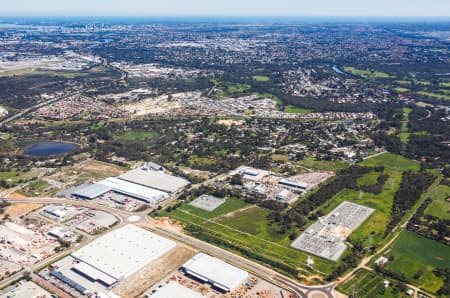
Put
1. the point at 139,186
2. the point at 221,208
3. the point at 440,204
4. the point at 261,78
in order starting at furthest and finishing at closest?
the point at 261,78 < the point at 139,186 < the point at 440,204 < the point at 221,208

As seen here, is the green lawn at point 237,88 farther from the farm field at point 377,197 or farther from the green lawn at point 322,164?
the farm field at point 377,197

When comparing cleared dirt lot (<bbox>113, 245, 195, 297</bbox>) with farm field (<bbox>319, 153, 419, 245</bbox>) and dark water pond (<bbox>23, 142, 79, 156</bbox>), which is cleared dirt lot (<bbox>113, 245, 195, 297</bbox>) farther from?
dark water pond (<bbox>23, 142, 79, 156</bbox>)

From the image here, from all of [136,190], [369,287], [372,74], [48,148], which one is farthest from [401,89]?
[369,287]

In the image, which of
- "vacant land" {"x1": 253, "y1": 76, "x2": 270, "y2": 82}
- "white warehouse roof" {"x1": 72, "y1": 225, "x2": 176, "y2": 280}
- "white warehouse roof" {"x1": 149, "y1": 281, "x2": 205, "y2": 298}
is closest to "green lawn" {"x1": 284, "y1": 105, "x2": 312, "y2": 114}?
"vacant land" {"x1": 253, "y1": 76, "x2": 270, "y2": 82}

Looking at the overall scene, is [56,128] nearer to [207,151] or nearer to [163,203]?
[207,151]

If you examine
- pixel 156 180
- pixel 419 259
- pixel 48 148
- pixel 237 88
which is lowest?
pixel 419 259

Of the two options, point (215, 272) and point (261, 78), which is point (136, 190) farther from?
point (261, 78)
